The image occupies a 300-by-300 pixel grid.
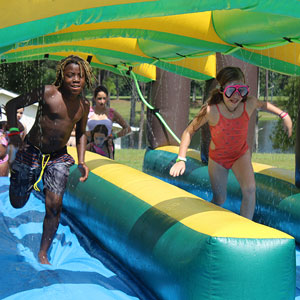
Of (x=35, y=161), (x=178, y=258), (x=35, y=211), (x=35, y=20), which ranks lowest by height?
(x=35, y=211)

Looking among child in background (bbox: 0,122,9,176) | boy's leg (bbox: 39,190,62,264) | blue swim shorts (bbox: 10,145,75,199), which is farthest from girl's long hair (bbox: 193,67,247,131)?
child in background (bbox: 0,122,9,176)

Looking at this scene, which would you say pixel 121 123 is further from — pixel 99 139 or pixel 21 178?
pixel 21 178

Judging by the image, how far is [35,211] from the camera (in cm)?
462

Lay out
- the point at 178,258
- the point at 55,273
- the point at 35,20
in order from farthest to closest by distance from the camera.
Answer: the point at 55,273 < the point at 178,258 < the point at 35,20

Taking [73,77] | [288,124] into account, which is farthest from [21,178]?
[288,124]

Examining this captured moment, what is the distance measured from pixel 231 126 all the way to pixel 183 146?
0.57 metres

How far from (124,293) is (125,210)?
0.66 m

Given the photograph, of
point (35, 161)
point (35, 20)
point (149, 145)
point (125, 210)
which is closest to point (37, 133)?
point (35, 161)

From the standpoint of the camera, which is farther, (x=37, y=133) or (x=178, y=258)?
(x=37, y=133)

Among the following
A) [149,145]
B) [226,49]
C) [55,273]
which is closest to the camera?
[55,273]

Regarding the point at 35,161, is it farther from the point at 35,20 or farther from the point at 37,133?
the point at 35,20

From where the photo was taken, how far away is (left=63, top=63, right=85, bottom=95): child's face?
9.78 ft

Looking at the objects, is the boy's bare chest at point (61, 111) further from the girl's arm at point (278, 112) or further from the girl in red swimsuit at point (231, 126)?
the girl's arm at point (278, 112)

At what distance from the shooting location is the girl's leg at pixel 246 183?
3.37 meters
